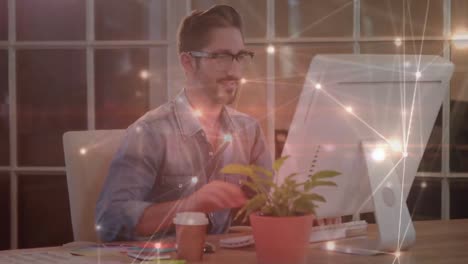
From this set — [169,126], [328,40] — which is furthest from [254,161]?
[328,40]

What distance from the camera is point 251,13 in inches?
100

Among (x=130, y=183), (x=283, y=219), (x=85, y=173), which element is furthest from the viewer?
(x=130, y=183)

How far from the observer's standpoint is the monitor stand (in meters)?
1.44

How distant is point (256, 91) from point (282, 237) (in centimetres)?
130

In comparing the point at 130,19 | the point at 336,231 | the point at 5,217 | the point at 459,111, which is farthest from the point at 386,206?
the point at 5,217

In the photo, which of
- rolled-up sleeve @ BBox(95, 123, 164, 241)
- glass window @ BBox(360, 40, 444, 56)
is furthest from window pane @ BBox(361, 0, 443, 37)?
rolled-up sleeve @ BBox(95, 123, 164, 241)

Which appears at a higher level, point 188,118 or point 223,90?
point 223,90

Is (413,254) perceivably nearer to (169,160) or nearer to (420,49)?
(169,160)

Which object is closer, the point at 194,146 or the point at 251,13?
the point at 194,146

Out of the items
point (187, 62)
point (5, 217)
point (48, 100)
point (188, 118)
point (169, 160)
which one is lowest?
point (5, 217)

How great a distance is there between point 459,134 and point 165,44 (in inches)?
47.7

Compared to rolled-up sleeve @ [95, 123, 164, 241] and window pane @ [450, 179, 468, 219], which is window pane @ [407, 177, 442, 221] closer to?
window pane @ [450, 179, 468, 219]

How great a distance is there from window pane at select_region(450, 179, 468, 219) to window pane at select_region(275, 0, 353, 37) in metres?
0.73

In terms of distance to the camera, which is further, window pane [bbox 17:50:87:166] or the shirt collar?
window pane [bbox 17:50:87:166]
